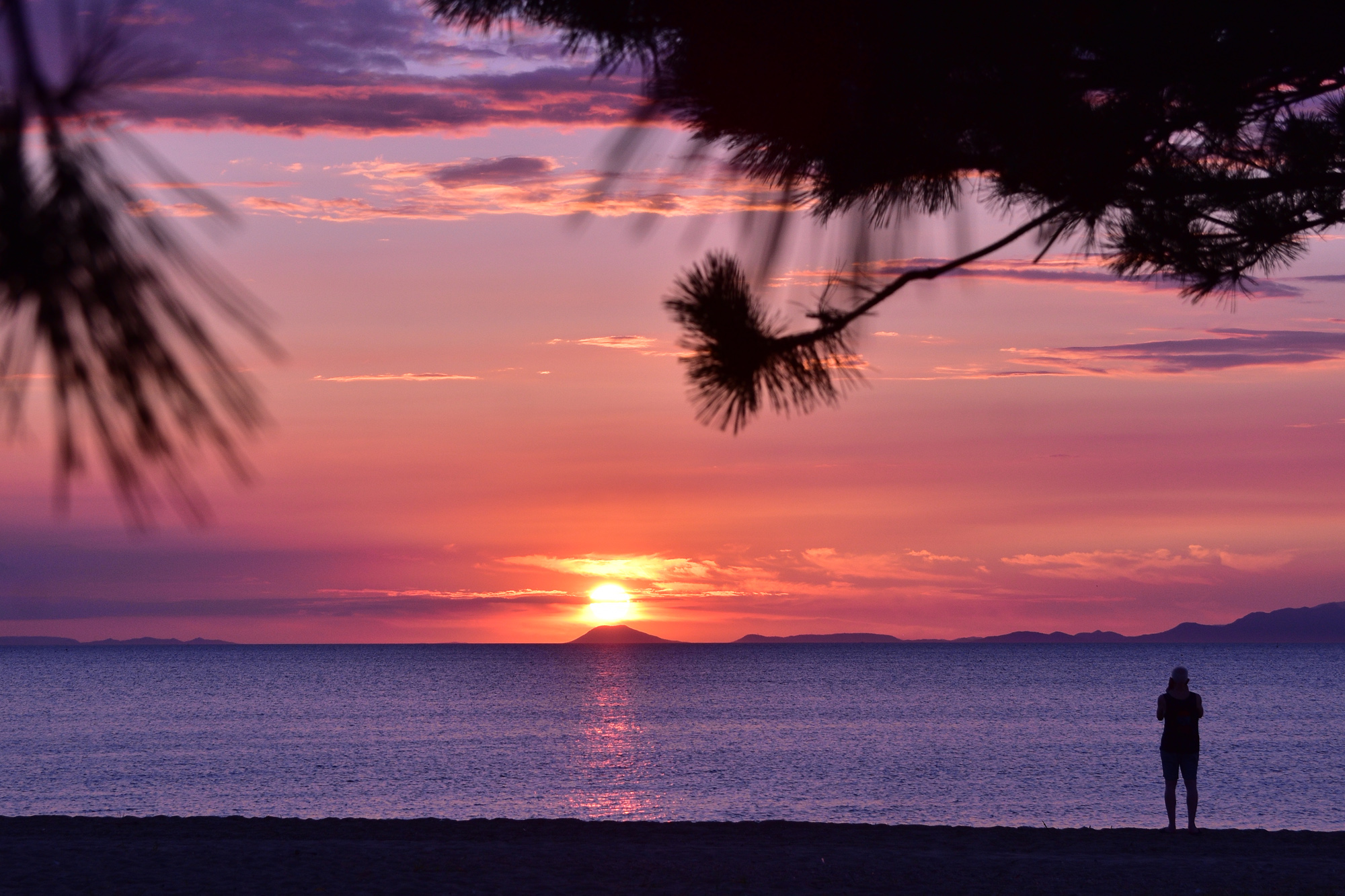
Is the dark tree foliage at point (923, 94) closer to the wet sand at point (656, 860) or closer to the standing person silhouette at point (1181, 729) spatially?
the wet sand at point (656, 860)

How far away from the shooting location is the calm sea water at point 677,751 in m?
36.1

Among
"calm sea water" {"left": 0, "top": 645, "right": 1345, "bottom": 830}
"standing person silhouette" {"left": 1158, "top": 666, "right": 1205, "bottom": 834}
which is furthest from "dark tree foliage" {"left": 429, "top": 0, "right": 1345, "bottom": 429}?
"calm sea water" {"left": 0, "top": 645, "right": 1345, "bottom": 830}

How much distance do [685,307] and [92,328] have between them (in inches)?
121

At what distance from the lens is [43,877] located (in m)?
11.7

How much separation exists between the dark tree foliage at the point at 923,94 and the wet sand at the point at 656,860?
839cm

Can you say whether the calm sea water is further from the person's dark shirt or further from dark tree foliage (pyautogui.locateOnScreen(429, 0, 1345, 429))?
dark tree foliage (pyautogui.locateOnScreen(429, 0, 1345, 429))

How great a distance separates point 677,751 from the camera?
55.9m

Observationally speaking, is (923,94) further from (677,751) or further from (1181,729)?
(677,751)

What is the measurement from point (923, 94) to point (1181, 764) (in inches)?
475

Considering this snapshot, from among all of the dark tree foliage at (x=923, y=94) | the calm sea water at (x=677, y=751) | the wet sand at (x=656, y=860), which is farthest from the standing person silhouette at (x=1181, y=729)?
the calm sea water at (x=677, y=751)

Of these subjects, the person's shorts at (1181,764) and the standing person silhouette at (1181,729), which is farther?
the person's shorts at (1181,764)

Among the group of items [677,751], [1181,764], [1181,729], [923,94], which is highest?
[923,94]

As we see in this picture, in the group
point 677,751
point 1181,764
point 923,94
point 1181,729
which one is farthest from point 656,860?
point 677,751

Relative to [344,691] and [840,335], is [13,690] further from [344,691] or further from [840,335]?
[840,335]
